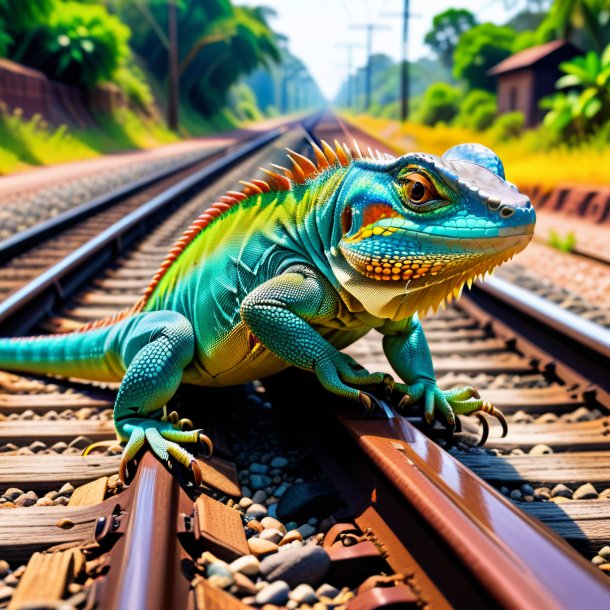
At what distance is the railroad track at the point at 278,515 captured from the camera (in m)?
1.62

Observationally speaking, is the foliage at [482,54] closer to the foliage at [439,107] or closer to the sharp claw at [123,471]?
the foliage at [439,107]

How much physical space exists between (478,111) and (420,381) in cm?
3615

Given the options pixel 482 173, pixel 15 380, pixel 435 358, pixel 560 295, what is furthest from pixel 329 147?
pixel 560 295

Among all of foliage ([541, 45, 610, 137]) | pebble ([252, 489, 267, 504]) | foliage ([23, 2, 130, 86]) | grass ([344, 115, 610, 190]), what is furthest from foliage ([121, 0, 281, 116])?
pebble ([252, 489, 267, 504])

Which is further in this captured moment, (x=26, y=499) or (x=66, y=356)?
(x=66, y=356)

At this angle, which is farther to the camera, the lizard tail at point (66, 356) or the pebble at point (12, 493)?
the lizard tail at point (66, 356)

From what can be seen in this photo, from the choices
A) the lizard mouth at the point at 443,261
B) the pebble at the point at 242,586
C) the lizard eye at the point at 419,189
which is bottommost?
the pebble at the point at 242,586

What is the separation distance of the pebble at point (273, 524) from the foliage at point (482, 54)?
45.4 metres

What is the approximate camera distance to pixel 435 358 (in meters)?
4.26

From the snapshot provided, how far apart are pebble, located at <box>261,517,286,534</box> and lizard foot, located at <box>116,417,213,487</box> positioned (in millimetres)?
275

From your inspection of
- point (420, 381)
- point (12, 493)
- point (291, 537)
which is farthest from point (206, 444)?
point (420, 381)

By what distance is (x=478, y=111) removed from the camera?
118 feet

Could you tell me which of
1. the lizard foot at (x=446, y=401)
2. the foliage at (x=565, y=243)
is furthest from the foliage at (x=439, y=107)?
the lizard foot at (x=446, y=401)

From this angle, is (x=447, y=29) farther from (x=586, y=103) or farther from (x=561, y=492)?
(x=561, y=492)
